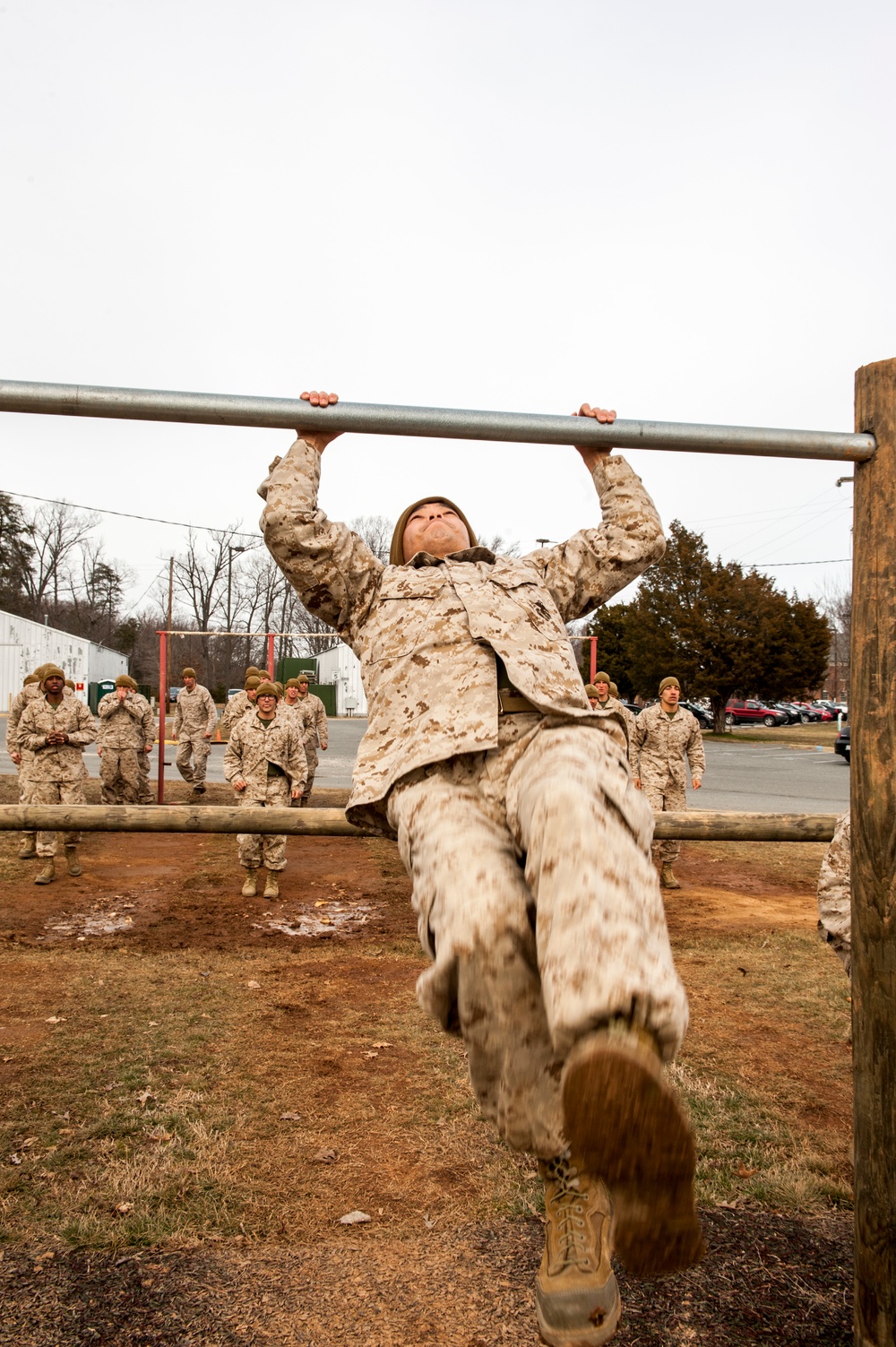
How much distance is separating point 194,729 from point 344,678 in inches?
1049

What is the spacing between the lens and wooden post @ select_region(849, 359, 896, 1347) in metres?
2.30

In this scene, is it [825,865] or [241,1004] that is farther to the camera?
[241,1004]

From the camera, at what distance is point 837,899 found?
10.3 ft

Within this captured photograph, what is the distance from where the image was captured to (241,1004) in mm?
5527

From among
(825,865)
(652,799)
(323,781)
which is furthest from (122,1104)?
(323,781)

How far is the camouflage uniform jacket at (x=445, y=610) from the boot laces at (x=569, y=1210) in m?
0.87

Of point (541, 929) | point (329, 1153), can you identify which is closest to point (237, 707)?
point (329, 1153)

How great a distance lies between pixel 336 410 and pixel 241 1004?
3975 mm

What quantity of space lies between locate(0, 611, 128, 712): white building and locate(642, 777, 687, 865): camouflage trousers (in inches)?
1116

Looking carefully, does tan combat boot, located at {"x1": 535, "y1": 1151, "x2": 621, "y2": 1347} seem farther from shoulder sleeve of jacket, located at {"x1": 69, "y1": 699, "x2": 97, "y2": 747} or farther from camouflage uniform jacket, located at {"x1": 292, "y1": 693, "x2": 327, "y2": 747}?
camouflage uniform jacket, located at {"x1": 292, "y1": 693, "x2": 327, "y2": 747}

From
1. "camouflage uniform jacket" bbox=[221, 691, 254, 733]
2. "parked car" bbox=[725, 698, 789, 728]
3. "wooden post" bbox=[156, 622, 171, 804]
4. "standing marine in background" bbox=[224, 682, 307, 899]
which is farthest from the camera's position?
"parked car" bbox=[725, 698, 789, 728]

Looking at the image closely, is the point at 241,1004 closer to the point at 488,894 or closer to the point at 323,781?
the point at 488,894

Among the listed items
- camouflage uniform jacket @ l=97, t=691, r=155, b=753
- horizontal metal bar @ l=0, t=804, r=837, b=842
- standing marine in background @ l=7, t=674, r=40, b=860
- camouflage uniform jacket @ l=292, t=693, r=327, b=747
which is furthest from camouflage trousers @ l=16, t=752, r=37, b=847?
horizontal metal bar @ l=0, t=804, r=837, b=842

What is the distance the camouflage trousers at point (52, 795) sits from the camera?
28.6 ft
